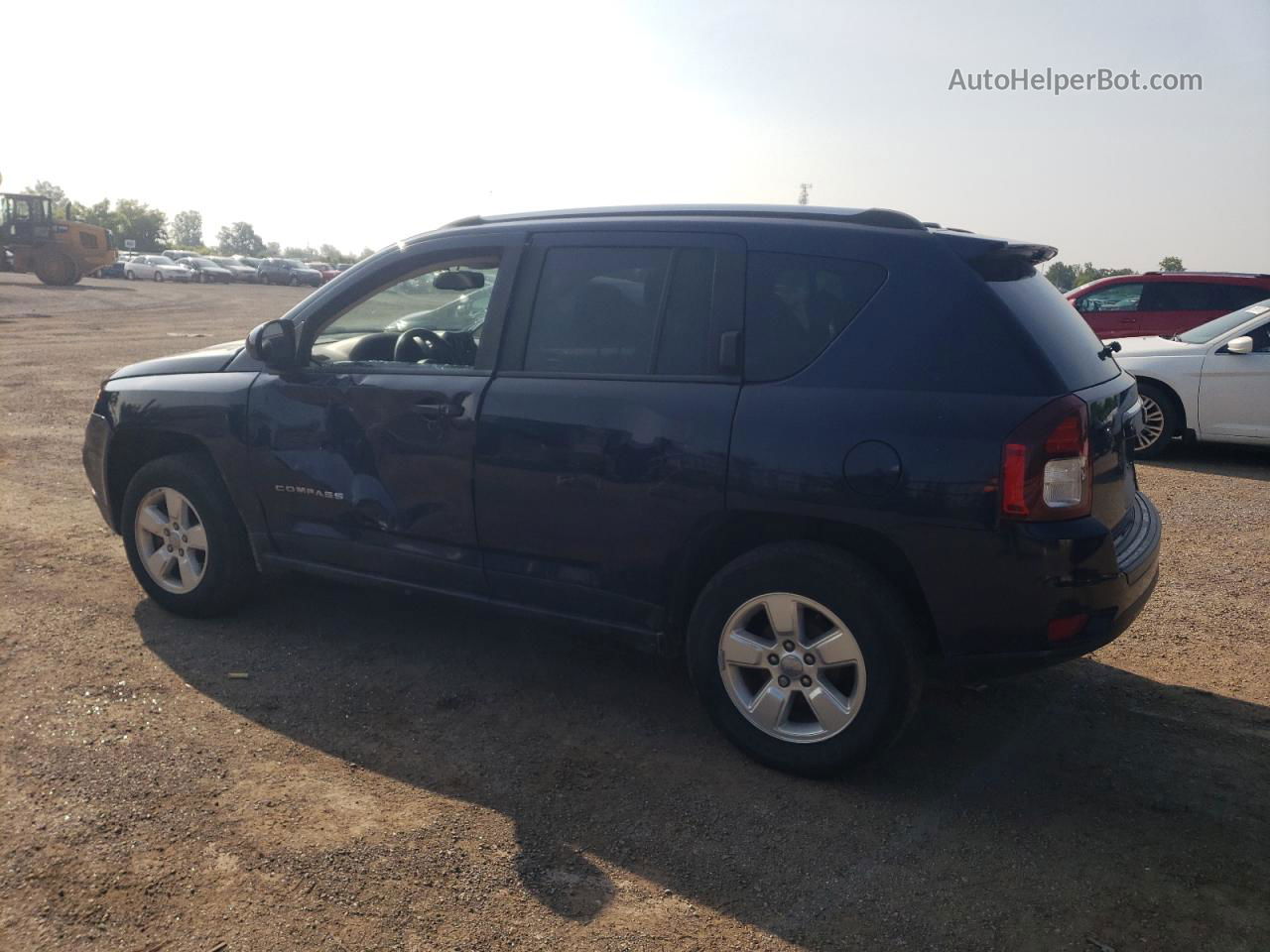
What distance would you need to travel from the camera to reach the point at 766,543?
3803 mm

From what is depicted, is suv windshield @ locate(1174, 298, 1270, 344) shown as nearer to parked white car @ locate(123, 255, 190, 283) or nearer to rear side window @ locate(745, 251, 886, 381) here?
rear side window @ locate(745, 251, 886, 381)

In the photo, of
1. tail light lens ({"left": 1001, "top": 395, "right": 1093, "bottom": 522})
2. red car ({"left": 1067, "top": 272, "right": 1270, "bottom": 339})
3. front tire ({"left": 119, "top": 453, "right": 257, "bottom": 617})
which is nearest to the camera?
tail light lens ({"left": 1001, "top": 395, "right": 1093, "bottom": 522})

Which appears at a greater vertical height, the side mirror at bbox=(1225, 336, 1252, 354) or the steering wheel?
the steering wheel

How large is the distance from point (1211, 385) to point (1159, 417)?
1.64ft

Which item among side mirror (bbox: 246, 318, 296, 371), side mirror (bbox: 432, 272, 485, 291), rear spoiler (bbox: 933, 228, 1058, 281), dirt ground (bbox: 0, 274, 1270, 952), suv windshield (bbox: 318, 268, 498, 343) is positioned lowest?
dirt ground (bbox: 0, 274, 1270, 952)

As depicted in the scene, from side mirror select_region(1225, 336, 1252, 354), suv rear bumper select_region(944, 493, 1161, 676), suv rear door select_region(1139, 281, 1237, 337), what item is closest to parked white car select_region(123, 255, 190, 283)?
suv rear door select_region(1139, 281, 1237, 337)

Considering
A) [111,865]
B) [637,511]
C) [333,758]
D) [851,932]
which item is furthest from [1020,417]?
[111,865]

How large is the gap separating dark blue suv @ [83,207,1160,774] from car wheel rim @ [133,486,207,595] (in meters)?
0.43

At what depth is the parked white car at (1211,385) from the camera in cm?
943

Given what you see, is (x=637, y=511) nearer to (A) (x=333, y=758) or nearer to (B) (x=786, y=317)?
A: (B) (x=786, y=317)

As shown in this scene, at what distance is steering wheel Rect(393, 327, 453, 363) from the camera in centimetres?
467

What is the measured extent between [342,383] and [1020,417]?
275 centimetres

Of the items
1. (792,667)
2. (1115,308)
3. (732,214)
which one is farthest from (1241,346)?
(792,667)

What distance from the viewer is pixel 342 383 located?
15.2ft
